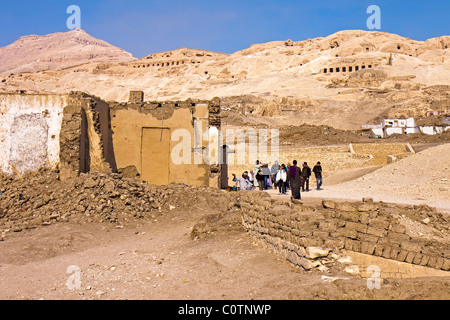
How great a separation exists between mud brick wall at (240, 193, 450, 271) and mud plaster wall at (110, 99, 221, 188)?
5.75 m

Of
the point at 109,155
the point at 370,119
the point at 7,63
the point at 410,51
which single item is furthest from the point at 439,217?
the point at 7,63

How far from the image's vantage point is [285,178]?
1435cm

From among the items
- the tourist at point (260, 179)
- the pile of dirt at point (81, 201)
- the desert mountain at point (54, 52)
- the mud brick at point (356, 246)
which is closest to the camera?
the mud brick at point (356, 246)

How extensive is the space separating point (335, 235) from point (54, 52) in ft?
559

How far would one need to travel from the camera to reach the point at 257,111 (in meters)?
47.1

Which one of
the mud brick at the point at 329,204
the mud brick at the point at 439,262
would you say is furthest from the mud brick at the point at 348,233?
the mud brick at the point at 329,204

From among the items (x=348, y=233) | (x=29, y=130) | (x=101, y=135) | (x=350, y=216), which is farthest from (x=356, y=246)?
(x=29, y=130)

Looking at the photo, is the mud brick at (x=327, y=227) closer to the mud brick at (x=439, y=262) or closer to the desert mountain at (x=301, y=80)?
the mud brick at (x=439, y=262)

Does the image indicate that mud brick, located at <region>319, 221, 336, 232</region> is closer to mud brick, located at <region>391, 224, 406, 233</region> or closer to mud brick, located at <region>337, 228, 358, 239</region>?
mud brick, located at <region>337, 228, 358, 239</region>

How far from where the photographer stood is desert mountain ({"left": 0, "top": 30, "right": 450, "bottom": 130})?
46406mm

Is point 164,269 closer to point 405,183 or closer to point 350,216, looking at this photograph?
point 350,216

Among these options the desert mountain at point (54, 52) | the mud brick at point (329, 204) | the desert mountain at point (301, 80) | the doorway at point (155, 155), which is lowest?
the mud brick at point (329, 204)

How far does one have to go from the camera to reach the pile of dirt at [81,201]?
9891 millimetres

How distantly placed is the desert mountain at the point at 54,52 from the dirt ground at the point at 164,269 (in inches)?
5341
